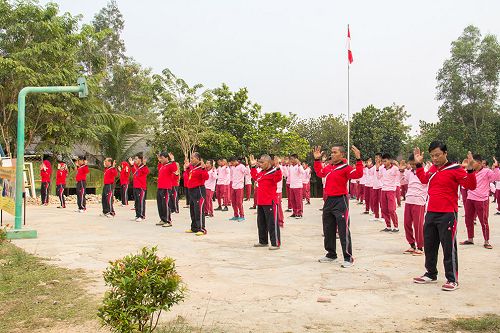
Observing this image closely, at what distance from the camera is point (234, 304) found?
18.7 feet

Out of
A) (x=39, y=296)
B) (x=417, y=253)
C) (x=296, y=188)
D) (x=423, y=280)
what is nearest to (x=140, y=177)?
(x=296, y=188)

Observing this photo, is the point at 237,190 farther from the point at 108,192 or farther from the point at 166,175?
the point at 108,192

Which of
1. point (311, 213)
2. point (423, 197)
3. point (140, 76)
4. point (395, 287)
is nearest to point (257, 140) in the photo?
point (311, 213)

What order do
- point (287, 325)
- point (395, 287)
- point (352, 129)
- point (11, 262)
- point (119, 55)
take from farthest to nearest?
1. point (119, 55)
2. point (352, 129)
3. point (11, 262)
4. point (395, 287)
5. point (287, 325)

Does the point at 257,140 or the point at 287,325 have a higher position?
the point at 257,140

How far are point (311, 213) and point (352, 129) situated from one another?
19053 mm

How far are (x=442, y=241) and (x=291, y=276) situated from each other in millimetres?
2079

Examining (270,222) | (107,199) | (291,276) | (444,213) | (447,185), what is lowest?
(291,276)

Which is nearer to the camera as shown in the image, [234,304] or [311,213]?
[234,304]

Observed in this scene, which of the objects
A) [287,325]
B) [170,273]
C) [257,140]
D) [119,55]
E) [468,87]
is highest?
[119,55]

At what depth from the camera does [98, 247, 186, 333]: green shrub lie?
3.77m

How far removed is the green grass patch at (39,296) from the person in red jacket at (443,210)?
4.33 metres

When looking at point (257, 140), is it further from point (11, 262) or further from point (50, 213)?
point (11, 262)

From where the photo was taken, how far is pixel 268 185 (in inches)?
387
